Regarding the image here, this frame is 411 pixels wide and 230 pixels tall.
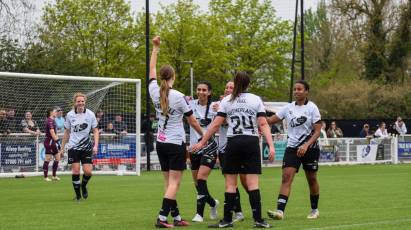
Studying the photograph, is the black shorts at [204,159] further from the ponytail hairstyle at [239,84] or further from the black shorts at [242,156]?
the ponytail hairstyle at [239,84]

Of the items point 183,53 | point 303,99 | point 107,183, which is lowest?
point 107,183

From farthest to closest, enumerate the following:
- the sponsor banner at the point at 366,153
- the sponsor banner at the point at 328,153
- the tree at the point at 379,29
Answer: the tree at the point at 379,29, the sponsor banner at the point at 366,153, the sponsor banner at the point at 328,153

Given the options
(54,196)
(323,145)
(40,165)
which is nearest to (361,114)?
(323,145)

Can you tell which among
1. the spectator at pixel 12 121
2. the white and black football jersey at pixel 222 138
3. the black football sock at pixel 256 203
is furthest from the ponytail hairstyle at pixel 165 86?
the spectator at pixel 12 121

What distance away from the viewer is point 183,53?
197 ft

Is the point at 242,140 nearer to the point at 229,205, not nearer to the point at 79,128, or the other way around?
the point at 229,205

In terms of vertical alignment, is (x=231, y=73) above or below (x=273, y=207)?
above

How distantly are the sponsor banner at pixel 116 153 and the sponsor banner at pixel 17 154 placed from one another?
221 cm

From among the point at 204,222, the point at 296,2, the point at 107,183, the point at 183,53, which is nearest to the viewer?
the point at 204,222

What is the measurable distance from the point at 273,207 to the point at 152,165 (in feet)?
55.6

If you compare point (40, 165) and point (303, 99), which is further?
point (40, 165)

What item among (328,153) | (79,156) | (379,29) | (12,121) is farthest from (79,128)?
(379,29)

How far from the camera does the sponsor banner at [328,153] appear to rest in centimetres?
3716

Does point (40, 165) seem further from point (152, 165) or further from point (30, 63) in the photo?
point (30, 63)
